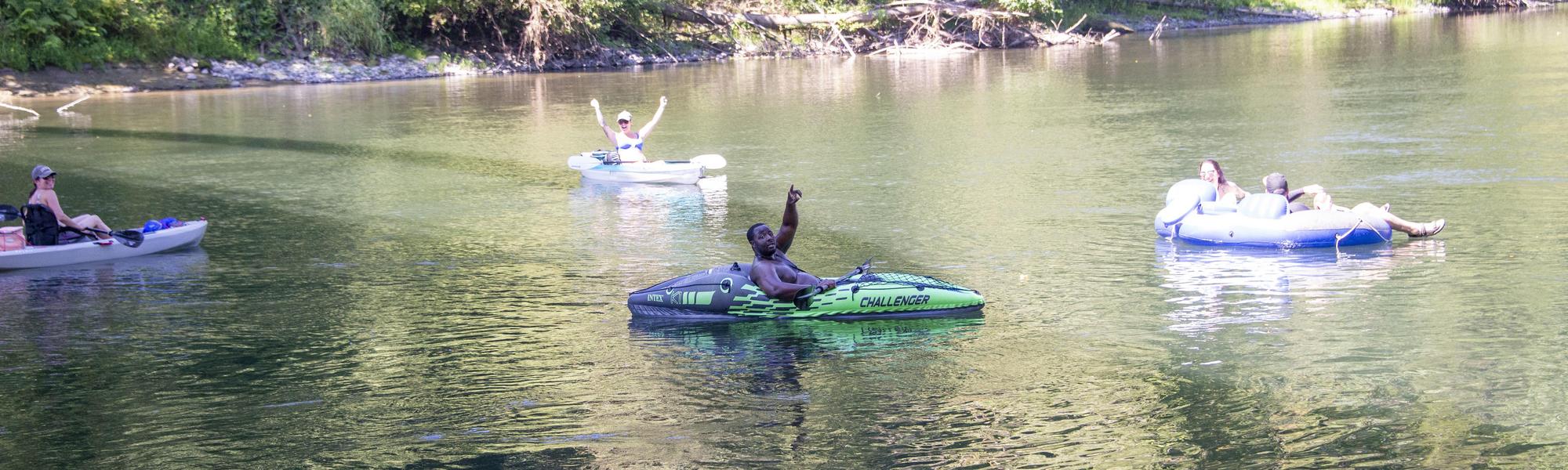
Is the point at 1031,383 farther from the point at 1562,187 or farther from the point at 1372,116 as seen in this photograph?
the point at 1372,116

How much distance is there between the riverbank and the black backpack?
80.4 ft

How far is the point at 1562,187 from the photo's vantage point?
53.1 feet

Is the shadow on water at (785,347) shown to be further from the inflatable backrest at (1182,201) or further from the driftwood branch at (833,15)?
the driftwood branch at (833,15)

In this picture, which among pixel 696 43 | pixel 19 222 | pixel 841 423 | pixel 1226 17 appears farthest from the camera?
pixel 1226 17

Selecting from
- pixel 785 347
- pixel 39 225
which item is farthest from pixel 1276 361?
pixel 39 225

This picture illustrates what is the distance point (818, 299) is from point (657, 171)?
Result: 866cm

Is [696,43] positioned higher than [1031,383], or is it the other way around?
[696,43]

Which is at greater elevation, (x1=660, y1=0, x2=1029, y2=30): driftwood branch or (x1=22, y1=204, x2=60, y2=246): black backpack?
(x1=660, y1=0, x2=1029, y2=30): driftwood branch

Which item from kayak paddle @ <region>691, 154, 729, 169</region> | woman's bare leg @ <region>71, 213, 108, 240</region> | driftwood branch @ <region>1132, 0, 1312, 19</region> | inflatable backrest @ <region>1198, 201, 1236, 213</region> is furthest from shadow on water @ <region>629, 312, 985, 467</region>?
driftwood branch @ <region>1132, 0, 1312, 19</region>

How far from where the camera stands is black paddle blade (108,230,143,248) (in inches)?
578

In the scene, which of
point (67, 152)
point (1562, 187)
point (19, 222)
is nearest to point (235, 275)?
point (19, 222)

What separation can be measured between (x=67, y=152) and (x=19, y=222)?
7099mm

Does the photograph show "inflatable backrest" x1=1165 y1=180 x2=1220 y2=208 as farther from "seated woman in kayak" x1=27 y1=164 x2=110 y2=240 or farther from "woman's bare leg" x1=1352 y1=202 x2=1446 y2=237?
"seated woman in kayak" x1=27 y1=164 x2=110 y2=240

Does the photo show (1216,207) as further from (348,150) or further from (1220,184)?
(348,150)
